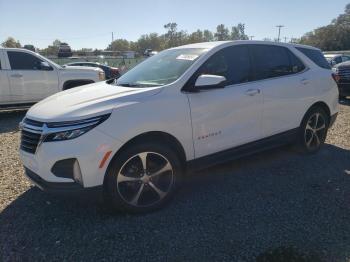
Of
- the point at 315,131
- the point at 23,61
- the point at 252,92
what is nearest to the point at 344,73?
the point at 315,131

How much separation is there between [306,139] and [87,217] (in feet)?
11.5

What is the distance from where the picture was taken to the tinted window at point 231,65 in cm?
413

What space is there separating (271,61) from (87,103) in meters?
2.68

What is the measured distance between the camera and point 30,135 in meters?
3.42

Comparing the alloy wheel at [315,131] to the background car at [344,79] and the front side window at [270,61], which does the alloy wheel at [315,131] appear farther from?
the background car at [344,79]

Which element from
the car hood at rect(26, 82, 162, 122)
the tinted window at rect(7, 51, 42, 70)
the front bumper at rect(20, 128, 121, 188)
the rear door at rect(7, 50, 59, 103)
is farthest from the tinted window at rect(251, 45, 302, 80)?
the tinted window at rect(7, 51, 42, 70)

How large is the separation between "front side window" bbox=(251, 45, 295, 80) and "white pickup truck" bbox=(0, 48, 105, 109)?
6.71m

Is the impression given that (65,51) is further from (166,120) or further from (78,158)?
(78,158)

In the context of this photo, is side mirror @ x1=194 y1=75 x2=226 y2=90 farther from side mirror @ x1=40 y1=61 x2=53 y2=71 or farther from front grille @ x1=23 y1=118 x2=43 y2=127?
side mirror @ x1=40 y1=61 x2=53 y2=71

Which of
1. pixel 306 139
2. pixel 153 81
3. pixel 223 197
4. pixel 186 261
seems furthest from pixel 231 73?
pixel 186 261

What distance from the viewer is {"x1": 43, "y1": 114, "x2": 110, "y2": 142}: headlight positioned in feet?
A: 10.4

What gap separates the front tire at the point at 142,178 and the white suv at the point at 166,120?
1 centimetres

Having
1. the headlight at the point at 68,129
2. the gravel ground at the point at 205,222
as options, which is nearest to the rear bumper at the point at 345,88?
the gravel ground at the point at 205,222

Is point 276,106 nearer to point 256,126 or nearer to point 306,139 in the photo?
point 256,126
